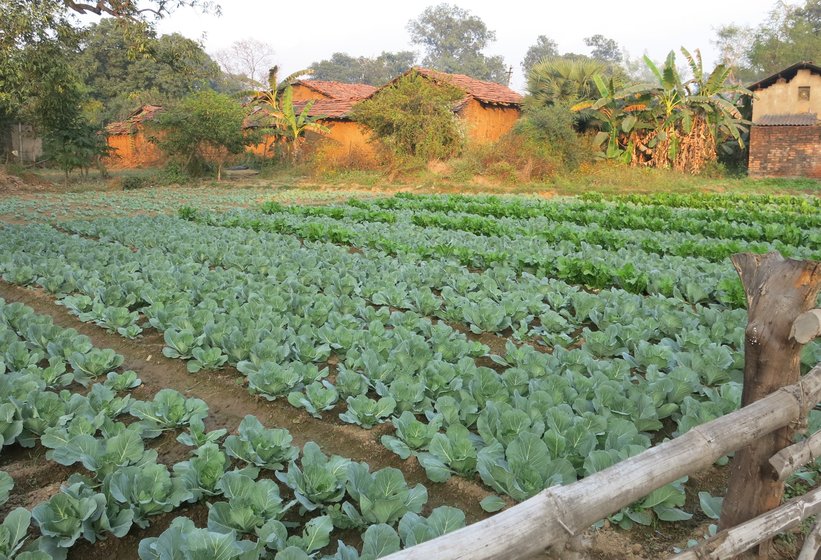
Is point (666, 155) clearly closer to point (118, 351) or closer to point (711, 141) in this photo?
point (711, 141)

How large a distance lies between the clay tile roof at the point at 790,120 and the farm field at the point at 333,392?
16626 mm

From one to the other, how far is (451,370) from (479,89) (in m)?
23.9

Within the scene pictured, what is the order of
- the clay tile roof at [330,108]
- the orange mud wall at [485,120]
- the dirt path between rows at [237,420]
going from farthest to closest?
the clay tile roof at [330,108]
the orange mud wall at [485,120]
the dirt path between rows at [237,420]

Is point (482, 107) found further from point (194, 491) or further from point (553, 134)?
point (194, 491)

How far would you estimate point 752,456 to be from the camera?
2225 millimetres

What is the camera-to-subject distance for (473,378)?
342 centimetres

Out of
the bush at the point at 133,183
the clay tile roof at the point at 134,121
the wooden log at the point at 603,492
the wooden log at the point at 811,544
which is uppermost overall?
the clay tile roof at the point at 134,121

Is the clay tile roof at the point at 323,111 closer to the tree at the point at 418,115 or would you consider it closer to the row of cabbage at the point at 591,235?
the tree at the point at 418,115

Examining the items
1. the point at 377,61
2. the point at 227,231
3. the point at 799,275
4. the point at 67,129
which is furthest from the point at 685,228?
the point at 377,61

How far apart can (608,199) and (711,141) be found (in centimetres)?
713

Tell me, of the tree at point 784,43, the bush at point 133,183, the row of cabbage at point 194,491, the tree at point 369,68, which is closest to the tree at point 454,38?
the tree at point 369,68

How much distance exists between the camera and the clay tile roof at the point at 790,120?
21.0m

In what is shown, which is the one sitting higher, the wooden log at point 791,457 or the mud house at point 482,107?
the mud house at point 482,107

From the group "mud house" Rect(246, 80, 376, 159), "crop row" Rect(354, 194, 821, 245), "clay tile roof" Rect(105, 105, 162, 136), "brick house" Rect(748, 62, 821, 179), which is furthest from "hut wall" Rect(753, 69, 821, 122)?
"clay tile roof" Rect(105, 105, 162, 136)
